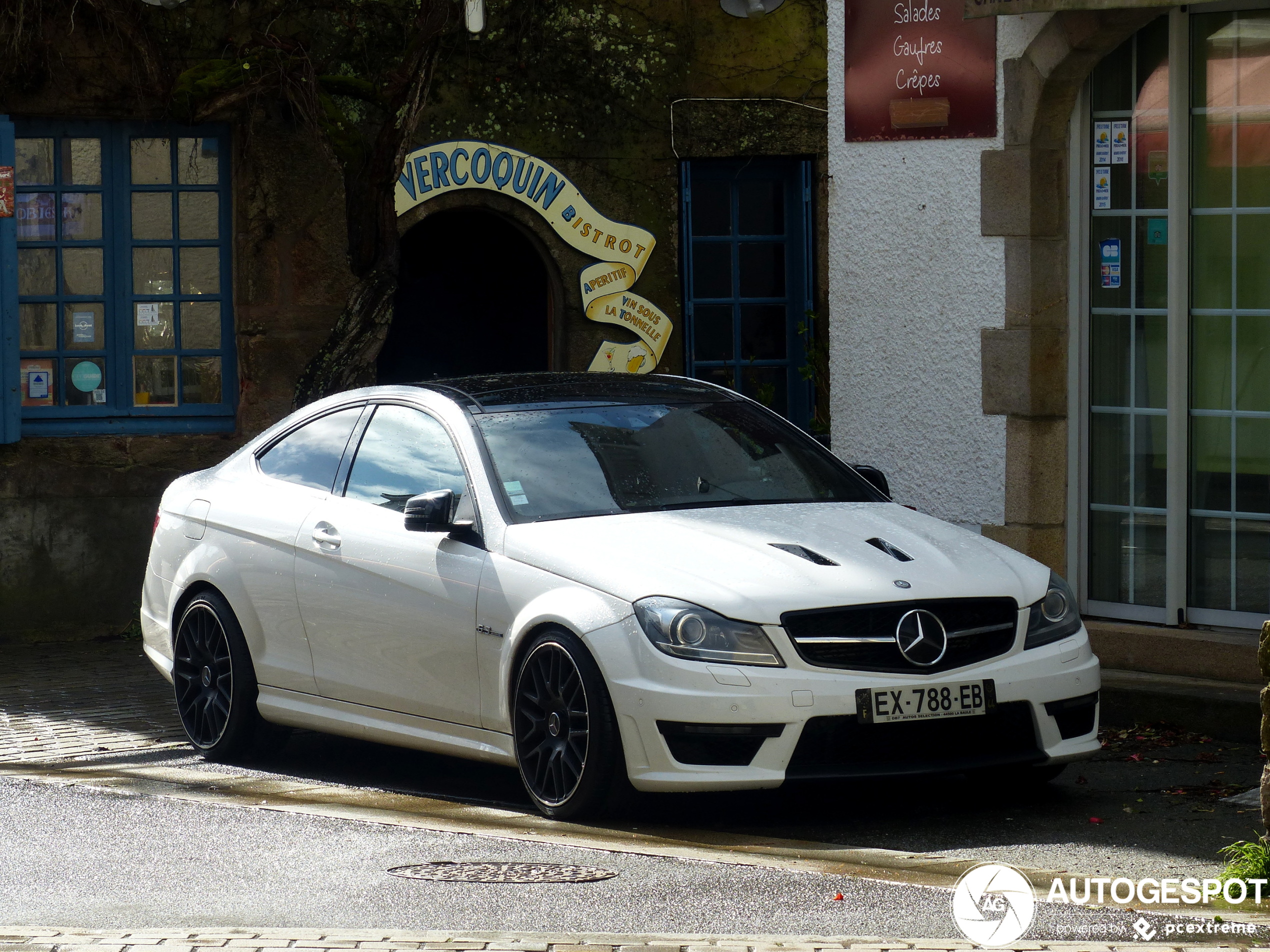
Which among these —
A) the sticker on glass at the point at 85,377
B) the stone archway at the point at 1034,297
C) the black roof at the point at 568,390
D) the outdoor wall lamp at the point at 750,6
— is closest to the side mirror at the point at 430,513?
the black roof at the point at 568,390

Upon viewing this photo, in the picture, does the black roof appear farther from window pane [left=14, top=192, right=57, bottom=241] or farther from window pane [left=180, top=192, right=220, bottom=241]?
window pane [left=14, top=192, right=57, bottom=241]

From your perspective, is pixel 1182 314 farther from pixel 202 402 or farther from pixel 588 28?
pixel 202 402

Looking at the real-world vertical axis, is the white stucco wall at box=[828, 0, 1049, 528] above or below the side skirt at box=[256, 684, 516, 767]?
above

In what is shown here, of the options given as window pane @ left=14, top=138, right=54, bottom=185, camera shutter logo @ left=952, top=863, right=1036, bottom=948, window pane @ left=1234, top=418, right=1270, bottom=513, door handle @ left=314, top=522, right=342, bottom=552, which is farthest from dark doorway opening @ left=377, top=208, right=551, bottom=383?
camera shutter logo @ left=952, top=863, right=1036, bottom=948

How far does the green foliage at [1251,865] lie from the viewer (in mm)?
5836

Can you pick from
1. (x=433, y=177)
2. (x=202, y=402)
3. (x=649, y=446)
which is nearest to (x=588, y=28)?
(x=433, y=177)

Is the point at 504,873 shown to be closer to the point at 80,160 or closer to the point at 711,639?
the point at 711,639

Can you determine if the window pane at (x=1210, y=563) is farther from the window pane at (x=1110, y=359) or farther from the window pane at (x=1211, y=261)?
the window pane at (x=1211, y=261)

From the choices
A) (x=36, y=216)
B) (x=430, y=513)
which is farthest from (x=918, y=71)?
(x=36, y=216)

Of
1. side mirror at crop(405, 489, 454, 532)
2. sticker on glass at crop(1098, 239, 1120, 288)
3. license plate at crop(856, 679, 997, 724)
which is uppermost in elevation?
sticker on glass at crop(1098, 239, 1120, 288)

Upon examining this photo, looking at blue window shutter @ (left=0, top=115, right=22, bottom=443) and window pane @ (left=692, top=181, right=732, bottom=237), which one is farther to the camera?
window pane @ (left=692, top=181, right=732, bottom=237)

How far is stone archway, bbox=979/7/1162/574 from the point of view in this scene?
31.9ft

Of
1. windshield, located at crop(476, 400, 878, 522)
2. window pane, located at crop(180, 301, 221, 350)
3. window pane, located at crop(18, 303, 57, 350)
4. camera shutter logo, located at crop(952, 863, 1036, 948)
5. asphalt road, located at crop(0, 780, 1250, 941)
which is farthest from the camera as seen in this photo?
window pane, located at crop(180, 301, 221, 350)

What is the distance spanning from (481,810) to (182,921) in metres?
1.91
